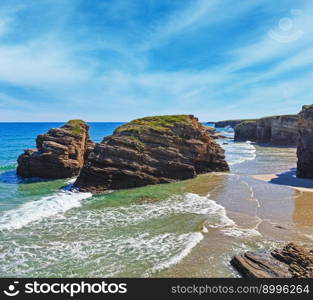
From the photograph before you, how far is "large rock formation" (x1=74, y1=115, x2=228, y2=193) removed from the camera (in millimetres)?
28625

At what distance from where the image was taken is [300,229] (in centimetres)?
1588

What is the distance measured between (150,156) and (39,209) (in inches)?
542

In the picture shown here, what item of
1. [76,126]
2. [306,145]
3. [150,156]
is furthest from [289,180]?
[76,126]

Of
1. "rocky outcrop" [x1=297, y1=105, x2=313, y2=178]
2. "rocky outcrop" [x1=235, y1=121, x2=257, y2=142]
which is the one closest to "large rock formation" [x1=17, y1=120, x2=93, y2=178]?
"rocky outcrop" [x1=297, y1=105, x2=313, y2=178]

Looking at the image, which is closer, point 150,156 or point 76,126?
point 150,156

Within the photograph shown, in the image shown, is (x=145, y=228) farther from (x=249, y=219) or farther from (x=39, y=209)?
(x=39, y=209)

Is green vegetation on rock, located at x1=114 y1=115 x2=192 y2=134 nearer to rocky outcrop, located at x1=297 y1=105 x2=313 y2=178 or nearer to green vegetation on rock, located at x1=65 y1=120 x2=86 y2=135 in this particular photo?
green vegetation on rock, located at x1=65 y1=120 x2=86 y2=135

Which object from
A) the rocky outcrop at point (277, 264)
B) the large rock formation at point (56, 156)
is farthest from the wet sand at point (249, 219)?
the large rock formation at point (56, 156)

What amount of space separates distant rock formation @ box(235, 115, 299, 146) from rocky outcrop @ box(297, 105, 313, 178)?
142 feet

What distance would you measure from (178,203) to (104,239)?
8.59 meters

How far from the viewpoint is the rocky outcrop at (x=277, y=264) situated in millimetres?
10398

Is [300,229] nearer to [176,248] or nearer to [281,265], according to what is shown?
[281,265]

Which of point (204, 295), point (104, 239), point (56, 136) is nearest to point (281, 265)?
point (204, 295)

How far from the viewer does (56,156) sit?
34.8m
